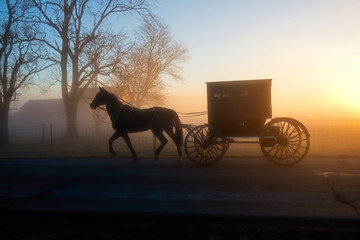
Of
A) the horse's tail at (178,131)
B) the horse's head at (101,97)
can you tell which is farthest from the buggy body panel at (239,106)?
the horse's head at (101,97)

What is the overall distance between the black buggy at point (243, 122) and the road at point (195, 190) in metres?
0.52

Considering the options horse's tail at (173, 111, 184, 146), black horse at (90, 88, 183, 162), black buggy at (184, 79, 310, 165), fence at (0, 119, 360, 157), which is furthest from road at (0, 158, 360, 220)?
A: fence at (0, 119, 360, 157)

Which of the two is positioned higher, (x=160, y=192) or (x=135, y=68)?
(x=135, y=68)

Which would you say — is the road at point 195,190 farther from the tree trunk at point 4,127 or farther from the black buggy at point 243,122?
the tree trunk at point 4,127

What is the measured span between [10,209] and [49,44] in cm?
1943

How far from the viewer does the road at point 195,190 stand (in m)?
4.67

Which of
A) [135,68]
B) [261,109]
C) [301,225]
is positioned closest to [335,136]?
[261,109]

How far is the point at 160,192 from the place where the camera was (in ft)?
18.7

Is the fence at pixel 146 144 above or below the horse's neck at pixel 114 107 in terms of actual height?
below

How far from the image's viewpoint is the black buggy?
779 centimetres

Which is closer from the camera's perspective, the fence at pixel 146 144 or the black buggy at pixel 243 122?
the black buggy at pixel 243 122

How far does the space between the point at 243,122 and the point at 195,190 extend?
3017 millimetres

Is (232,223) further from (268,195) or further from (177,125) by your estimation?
(177,125)

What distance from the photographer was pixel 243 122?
26.4 feet
